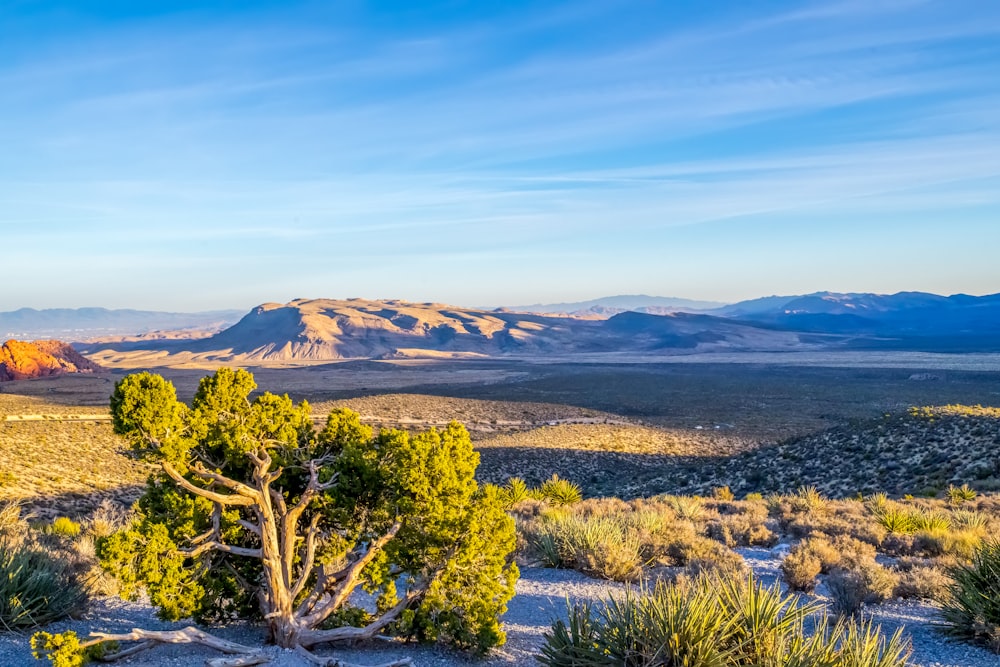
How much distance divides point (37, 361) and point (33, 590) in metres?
93.2

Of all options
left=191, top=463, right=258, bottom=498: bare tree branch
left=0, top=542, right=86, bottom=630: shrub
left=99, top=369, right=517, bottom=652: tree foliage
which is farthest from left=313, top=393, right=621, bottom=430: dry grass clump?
left=191, top=463, right=258, bottom=498: bare tree branch

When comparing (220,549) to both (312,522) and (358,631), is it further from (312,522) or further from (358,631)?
(358,631)

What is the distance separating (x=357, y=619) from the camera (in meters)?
7.40

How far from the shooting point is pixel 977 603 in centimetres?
710

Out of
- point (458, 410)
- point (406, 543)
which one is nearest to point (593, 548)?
point (406, 543)

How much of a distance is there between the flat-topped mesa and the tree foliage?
88601 millimetres

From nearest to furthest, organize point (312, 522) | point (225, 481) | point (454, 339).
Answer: point (225, 481) → point (312, 522) → point (454, 339)

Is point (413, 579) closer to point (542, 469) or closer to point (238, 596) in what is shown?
point (238, 596)

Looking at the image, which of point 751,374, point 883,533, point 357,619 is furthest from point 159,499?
point 751,374

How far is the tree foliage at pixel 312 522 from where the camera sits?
6.75m

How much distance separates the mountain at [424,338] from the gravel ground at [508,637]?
456ft

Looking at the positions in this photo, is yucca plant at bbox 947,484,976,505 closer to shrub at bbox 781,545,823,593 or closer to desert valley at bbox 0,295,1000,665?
desert valley at bbox 0,295,1000,665

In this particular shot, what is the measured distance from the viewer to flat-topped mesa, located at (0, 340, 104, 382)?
80.7 meters

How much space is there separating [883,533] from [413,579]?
8.96 metres
